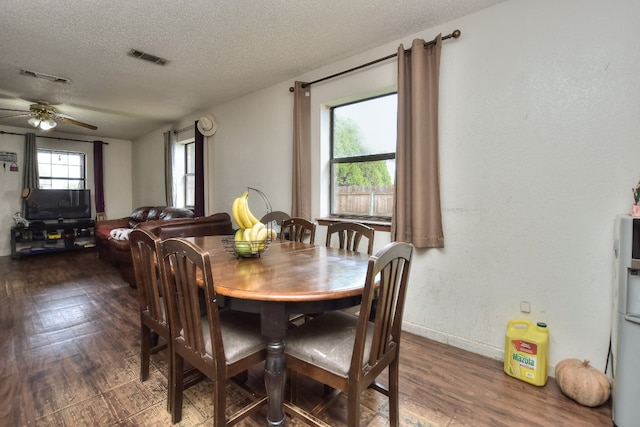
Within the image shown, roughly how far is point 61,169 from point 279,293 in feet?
24.9

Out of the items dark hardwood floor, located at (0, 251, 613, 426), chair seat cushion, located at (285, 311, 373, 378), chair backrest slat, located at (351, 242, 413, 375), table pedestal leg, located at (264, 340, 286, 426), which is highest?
chair backrest slat, located at (351, 242, 413, 375)

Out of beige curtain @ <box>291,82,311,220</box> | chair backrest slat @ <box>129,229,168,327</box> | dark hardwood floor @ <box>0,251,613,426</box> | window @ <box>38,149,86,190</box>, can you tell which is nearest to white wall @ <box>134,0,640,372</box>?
dark hardwood floor @ <box>0,251,613,426</box>

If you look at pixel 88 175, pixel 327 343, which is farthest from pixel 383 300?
pixel 88 175

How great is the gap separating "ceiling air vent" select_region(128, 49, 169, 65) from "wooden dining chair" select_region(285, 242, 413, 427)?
9.53 ft

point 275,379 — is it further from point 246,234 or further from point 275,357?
point 246,234

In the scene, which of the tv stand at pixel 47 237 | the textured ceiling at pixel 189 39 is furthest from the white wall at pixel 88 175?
the textured ceiling at pixel 189 39

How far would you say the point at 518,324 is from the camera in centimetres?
205

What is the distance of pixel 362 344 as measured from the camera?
3.81 feet

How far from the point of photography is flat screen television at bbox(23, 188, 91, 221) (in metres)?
5.77

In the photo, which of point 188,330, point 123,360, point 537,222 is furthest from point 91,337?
point 537,222

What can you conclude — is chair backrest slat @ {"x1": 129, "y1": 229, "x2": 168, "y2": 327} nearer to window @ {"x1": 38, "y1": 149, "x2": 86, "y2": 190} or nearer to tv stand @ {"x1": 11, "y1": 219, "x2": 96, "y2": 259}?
tv stand @ {"x1": 11, "y1": 219, "x2": 96, "y2": 259}

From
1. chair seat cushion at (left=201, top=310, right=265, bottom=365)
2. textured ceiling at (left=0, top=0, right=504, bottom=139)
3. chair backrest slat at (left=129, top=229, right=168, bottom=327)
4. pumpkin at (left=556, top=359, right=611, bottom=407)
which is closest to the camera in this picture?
chair seat cushion at (left=201, top=310, right=265, bottom=365)

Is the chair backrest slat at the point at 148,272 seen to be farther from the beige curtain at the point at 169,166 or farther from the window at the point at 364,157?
the beige curtain at the point at 169,166

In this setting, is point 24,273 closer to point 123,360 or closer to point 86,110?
point 86,110
